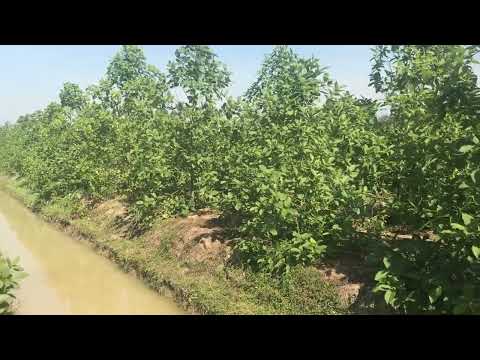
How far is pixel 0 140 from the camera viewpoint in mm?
42062

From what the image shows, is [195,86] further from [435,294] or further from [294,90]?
[435,294]

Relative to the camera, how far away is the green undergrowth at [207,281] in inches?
281

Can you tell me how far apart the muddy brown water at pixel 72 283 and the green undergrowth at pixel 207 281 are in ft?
0.97

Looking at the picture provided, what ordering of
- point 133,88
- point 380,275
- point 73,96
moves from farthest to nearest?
point 73,96 < point 133,88 < point 380,275

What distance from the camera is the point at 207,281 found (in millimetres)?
8562

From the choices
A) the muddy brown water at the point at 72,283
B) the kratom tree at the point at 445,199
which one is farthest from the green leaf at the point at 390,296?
the muddy brown water at the point at 72,283

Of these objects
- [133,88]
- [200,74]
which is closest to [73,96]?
[133,88]

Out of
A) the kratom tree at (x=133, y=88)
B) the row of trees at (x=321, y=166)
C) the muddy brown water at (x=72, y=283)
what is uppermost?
the kratom tree at (x=133, y=88)

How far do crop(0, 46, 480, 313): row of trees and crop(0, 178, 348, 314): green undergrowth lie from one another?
366mm

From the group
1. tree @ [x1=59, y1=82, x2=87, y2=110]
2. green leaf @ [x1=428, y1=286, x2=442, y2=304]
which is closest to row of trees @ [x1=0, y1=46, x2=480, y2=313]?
green leaf @ [x1=428, y1=286, x2=442, y2=304]

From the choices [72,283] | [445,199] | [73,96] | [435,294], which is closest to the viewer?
[435,294]

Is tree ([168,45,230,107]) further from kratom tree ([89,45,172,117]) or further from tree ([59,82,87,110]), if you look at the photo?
tree ([59,82,87,110])

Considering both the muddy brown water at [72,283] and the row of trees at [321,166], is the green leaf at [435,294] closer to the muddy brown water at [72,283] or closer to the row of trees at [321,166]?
the row of trees at [321,166]

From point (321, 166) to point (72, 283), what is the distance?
6.86 meters
